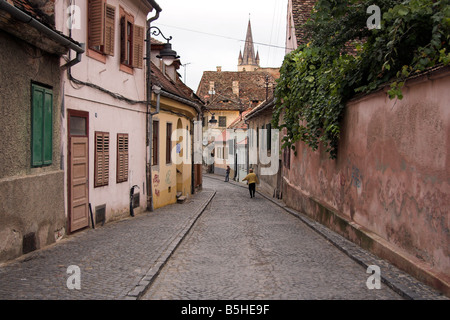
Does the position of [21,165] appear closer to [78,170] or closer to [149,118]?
[78,170]

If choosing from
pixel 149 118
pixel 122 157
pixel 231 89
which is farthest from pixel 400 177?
pixel 231 89

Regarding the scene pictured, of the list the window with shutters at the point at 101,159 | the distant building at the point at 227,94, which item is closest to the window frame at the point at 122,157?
the window with shutters at the point at 101,159

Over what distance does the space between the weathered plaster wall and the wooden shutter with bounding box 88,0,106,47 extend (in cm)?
227

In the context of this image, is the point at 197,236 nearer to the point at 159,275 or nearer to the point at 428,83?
the point at 159,275

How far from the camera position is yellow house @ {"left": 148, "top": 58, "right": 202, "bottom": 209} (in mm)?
17547

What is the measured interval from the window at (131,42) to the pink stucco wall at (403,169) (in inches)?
257

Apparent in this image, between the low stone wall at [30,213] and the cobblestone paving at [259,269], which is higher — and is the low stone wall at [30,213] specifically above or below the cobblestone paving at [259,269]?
above

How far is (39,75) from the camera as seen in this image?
9.05 m

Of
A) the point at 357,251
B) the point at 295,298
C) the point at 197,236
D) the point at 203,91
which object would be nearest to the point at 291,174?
the point at 197,236

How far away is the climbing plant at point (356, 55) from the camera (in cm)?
758

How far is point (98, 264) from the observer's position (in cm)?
789

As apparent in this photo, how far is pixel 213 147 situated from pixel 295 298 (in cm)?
5661

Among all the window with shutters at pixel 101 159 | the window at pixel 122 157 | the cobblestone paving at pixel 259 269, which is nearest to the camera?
the cobblestone paving at pixel 259 269

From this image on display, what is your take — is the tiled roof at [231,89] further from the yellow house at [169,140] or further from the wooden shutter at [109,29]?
the wooden shutter at [109,29]
